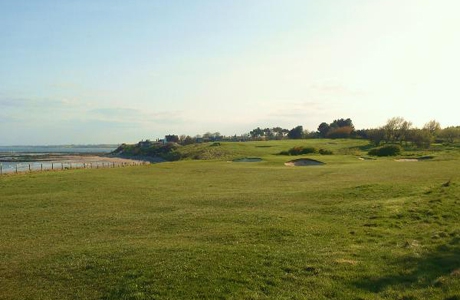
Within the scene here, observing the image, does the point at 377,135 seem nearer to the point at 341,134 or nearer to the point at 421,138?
the point at 421,138

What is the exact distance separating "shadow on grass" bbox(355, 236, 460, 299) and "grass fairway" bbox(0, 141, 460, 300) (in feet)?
0.09

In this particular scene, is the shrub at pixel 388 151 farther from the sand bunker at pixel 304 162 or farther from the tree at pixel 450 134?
the tree at pixel 450 134

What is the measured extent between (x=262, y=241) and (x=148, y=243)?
4178 mm

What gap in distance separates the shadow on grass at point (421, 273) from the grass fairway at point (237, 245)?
0.03 metres

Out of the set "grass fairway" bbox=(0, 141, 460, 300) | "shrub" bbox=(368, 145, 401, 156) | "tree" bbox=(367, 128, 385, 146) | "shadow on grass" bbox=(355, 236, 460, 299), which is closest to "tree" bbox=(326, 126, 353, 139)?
"tree" bbox=(367, 128, 385, 146)

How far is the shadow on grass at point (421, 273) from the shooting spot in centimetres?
1043

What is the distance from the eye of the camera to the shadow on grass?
10.4m

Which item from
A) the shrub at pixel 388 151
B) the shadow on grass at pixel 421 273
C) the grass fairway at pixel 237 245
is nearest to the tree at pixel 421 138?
the shrub at pixel 388 151

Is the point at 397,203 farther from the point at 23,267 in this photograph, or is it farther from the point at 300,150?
the point at 300,150

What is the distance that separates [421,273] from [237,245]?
5.87 m

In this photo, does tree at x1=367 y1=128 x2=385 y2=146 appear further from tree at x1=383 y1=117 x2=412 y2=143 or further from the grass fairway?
the grass fairway

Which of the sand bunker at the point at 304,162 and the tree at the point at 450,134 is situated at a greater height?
the tree at the point at 450,134

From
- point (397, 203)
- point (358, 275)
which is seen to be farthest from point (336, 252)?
point (397, 203)

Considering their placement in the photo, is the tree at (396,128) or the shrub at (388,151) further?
the tree at (396,128)
